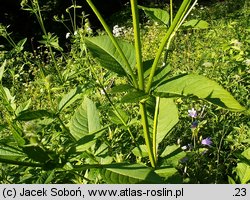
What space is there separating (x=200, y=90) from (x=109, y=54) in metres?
0.25

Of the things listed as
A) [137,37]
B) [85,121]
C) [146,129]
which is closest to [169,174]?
[146,129]

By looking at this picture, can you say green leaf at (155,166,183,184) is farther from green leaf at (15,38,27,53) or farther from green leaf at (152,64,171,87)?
green leaf at (15,38,27,53)

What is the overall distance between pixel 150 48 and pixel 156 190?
4436mm

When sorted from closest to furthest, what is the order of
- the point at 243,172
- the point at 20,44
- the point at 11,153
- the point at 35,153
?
1. the point at 35,153
2. the point at 11,153
3. the point at 243,172
4. the point at 20,44

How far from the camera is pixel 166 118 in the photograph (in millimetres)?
1099

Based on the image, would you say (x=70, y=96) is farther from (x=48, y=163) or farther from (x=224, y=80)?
(x=224, y=80)

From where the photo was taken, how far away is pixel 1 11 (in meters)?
9.37

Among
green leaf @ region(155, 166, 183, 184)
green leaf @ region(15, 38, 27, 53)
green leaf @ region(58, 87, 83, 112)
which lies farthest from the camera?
green leaf @ region(15, 38, 27, 53)

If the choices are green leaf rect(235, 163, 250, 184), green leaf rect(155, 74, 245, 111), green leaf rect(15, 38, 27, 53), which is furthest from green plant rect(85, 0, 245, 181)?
green leaf rect(15, 38, 27, 53)

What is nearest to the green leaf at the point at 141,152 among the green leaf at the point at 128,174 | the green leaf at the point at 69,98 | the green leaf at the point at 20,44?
the green leaf at the point at 69,98

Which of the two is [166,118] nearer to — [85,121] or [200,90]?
[85,121]

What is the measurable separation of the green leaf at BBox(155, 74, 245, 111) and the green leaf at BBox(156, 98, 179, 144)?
30cm

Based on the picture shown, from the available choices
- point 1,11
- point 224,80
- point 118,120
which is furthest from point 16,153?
point 1,11

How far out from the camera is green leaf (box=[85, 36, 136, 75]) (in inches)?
34.4
